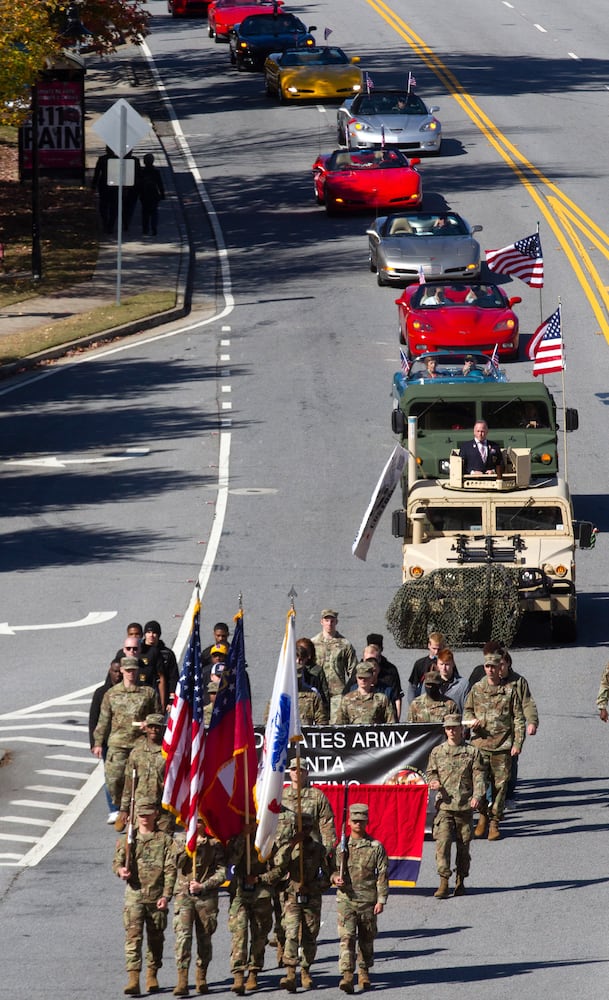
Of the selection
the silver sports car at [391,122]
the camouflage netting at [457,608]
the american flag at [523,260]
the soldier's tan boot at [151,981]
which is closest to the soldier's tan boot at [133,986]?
the soldier's tan boot at [151,981]

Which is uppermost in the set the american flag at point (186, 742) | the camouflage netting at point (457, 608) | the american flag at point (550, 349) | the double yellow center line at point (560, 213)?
the american flag at point (186, 742)

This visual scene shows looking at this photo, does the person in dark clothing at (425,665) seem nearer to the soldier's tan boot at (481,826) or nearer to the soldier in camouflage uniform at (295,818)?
the soldier's tan boot at (481,826)

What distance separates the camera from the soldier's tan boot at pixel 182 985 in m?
13.4

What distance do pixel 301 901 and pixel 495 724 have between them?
4089 mm

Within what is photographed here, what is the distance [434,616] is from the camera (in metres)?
22.3

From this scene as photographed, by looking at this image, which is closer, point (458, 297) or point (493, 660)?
point (493, 660)

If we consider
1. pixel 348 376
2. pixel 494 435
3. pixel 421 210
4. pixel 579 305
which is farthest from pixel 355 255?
pixel 494 435

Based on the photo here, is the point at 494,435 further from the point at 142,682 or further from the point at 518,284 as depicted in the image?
the point at 518,284

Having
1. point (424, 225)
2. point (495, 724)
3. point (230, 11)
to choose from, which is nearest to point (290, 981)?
point (495, 724)

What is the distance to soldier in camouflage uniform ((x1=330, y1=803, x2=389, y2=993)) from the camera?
13422 millimetres

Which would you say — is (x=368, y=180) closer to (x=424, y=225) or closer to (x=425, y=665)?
(x=424, y=225)

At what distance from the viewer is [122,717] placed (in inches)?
669

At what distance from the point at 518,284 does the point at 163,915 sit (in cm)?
2910

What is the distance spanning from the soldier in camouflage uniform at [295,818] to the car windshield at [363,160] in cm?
3223
